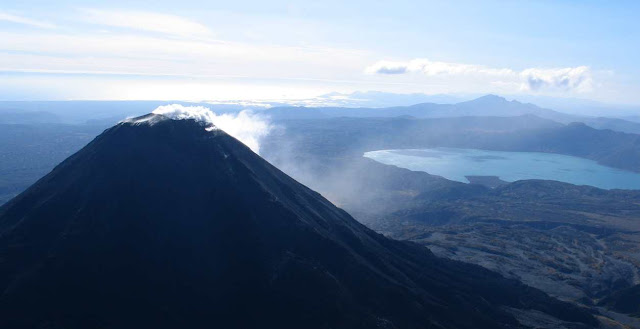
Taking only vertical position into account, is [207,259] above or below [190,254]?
below

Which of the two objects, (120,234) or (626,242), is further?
(626,242)

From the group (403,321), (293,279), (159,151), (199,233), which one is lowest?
(403,321)

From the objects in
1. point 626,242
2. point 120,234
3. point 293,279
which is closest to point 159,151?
point 120,234

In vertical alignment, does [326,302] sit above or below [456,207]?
above

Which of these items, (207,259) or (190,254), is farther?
(207,259)

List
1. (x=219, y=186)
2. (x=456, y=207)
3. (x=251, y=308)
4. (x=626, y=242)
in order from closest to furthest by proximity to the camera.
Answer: (x=251, y=308), (x=219, y=186), (x=626, y=242), (x=456, y=207)

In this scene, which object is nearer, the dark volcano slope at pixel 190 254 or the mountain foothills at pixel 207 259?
the dark volcano slope at pixel 190 254

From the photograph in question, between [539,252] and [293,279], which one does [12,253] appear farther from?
[539,252]

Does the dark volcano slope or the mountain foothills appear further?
the mountain foothills
